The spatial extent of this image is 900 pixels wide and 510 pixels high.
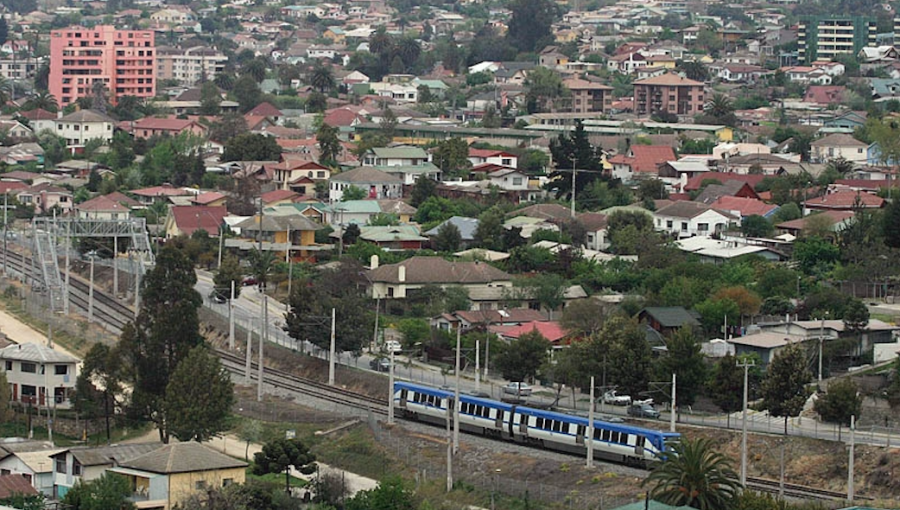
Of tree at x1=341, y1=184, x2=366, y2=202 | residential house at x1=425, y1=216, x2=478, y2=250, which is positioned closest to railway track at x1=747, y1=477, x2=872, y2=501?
residential house at x1=425, y1=216, x2=478, y2=250

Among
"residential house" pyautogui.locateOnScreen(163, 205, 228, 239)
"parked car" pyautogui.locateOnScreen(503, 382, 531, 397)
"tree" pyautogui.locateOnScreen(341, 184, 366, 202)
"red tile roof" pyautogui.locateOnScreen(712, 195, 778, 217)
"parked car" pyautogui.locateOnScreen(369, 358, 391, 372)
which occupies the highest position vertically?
"red tile roof" pyautogui.locateOnScreen(712, 195, 778, 217)

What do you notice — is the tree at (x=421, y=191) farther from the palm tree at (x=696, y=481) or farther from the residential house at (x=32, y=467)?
the palm tree at (x=696, y=481)

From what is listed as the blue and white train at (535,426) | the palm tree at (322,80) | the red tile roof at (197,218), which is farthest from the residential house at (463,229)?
the palm tree at (322,80)

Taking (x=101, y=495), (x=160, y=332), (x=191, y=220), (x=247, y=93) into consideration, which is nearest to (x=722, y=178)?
(x=191, y=220)

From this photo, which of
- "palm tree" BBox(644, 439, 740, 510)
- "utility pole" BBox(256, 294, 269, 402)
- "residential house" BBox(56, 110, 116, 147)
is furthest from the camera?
"residential house" BBox(56, 110, 116, 147)

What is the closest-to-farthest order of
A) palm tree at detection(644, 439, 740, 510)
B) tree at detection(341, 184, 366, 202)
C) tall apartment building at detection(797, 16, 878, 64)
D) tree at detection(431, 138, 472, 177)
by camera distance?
palm tree at detection(644, 439, 740, 510) < tree at detection(341, 184, 366, 202) < tree at detection(431, 138, 472, 177) < tall apartment building at detection(797, 16, 878, 64)

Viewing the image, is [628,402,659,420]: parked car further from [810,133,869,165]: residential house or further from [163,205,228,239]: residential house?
[810,133,869,165]: residential house

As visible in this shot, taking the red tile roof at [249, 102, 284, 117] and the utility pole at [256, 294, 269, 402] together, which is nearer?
the utility pole at [256, 294, 269, 402]
